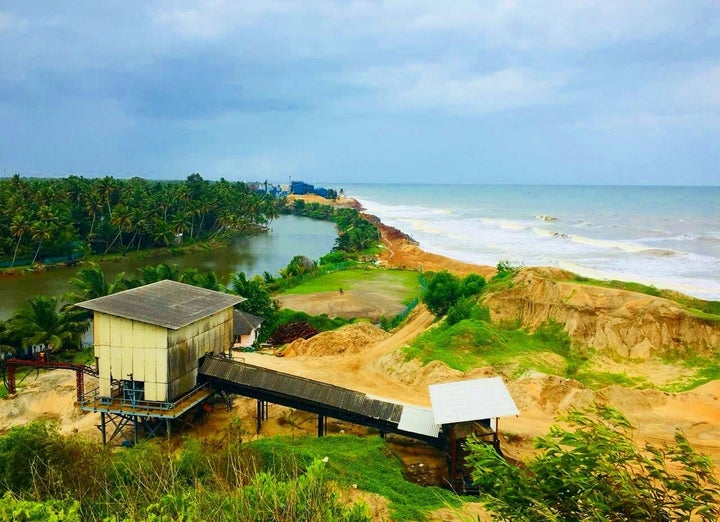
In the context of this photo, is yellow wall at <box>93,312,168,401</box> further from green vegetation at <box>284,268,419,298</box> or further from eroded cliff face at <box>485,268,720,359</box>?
green vegetation at <box>284,268,419,298</box>

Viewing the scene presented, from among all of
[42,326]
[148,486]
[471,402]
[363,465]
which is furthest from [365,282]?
[148,486]

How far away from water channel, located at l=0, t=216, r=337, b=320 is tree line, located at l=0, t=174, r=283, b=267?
4024 millimetres

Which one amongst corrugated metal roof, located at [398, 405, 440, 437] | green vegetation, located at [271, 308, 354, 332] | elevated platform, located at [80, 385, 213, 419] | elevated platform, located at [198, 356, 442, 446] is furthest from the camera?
green vegetation, located at [271, 308, 354, 332]

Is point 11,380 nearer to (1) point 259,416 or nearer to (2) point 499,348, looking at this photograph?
(1) point 259,416

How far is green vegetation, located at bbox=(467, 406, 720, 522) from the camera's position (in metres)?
8.68

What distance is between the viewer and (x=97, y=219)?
81250 millimetres

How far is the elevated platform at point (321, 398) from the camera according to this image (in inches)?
811

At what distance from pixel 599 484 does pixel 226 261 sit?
75.7m

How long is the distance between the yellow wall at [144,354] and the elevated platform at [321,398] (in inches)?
69.8

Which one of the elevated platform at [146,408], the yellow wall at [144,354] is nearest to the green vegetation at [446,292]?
the elevated platform at [146,408]

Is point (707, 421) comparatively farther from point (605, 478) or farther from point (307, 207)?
point (307, 207)

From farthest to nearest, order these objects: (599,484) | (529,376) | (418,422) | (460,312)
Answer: (460,312) → (529,376) → (418,422) → (599,484)

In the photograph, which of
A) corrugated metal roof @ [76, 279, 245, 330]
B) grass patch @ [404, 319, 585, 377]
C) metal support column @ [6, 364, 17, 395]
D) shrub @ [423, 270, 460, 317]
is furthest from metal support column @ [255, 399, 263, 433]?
shrub @ [423, 270, 460, 317]

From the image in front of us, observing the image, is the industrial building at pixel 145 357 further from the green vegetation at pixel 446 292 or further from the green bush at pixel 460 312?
the green vegetation at pixel 446 292
